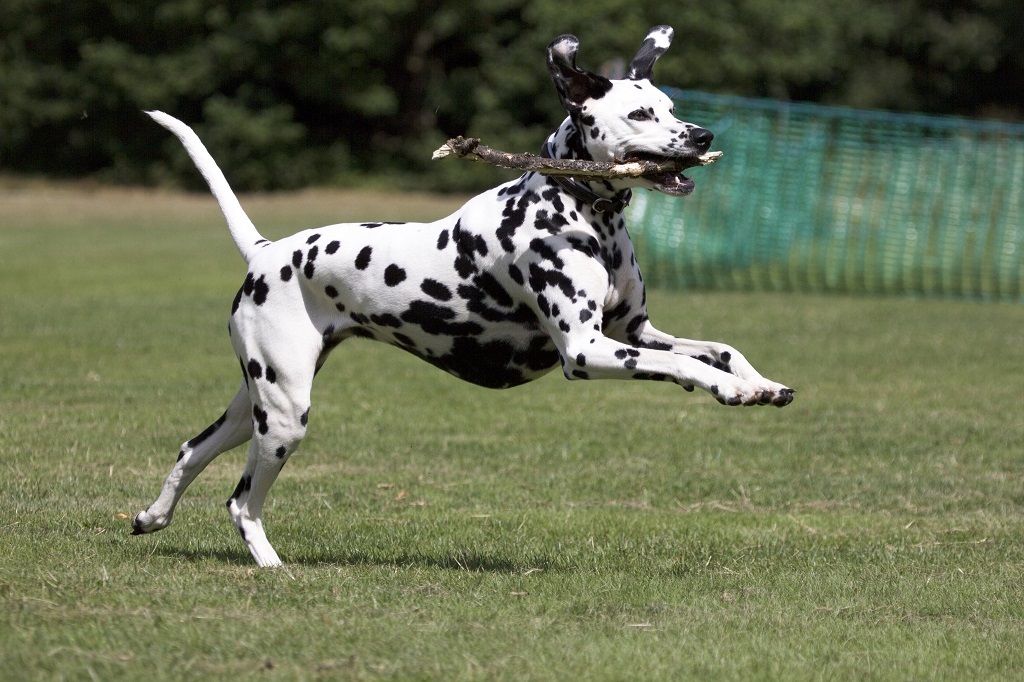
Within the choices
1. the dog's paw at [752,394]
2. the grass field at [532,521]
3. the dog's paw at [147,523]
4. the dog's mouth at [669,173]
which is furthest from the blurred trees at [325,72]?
the dog's paw at [752,394]

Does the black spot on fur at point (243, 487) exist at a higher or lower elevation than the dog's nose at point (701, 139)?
lower

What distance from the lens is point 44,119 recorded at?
3884 centimetres

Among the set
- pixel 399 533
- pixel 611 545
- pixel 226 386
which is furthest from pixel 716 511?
→ pixel 226 386

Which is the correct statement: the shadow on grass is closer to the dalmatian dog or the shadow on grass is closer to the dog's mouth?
the dalmatian dog

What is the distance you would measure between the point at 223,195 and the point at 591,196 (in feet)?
6.29

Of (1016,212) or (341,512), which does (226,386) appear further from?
(1016,212)

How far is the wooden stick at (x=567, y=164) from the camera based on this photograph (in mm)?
5711

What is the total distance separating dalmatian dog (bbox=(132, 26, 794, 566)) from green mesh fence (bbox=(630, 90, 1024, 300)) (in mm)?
12812

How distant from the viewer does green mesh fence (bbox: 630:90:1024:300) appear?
62.0ft

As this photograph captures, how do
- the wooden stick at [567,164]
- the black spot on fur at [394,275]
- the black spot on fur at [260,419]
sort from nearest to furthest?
the wooden stick at [567,164]
the black spot on fur at [394,275]
the black spot on fur at [260,419]

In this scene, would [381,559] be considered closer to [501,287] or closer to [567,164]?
[501,287]

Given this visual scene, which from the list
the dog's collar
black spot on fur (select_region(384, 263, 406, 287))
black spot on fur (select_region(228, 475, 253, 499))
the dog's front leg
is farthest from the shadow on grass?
the dog's collar

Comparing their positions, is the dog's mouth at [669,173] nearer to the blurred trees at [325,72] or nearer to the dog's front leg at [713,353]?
the dog's front leg at [713,353]

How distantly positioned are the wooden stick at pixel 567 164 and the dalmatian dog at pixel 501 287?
0.05 meters
